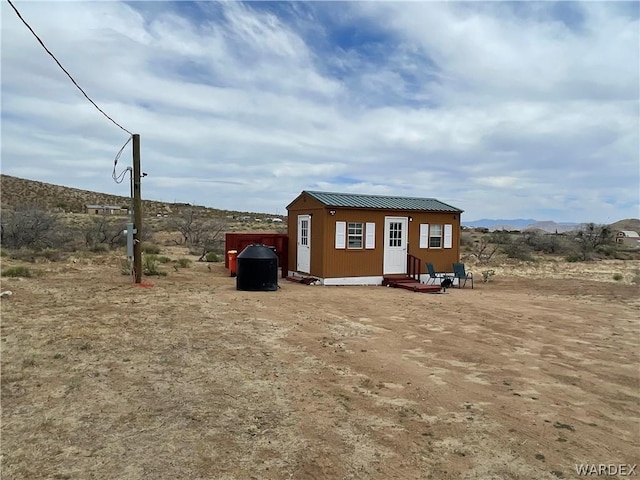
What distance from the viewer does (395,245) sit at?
53.9 ft

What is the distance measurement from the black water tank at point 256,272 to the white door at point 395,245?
4.33 metres

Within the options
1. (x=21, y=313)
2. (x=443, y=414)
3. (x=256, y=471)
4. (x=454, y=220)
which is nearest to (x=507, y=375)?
(x=443, y=414)

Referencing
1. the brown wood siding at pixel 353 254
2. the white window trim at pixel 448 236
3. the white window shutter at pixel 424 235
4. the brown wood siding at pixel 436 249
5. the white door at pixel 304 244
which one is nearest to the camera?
the brown wood siding at pixel 353 254

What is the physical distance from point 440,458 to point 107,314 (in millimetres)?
7040

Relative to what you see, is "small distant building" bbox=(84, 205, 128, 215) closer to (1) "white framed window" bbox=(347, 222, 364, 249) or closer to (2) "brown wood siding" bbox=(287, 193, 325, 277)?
(2) "brown wood siding" bbox=(287, 193, 325, 277)

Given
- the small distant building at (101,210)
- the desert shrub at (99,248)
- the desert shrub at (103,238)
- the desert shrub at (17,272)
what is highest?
the small distant building at (101,210)

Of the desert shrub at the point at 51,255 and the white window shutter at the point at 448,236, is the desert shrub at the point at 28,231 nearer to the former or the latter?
the desert shrub at the point at 51,255

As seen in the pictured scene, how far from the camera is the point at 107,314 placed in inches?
356

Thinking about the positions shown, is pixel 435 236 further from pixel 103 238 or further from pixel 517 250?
pixel 103 238

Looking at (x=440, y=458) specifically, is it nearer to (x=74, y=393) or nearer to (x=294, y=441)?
(x=294, y=441)

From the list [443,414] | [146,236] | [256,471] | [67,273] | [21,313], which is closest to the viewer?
[256,471]

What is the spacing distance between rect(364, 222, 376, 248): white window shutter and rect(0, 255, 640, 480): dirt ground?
545 centimetres

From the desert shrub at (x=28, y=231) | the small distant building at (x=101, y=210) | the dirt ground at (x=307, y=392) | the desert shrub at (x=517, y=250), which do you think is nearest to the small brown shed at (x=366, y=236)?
the dirt ground at (x=307, y=392)

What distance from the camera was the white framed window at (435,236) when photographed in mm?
17156
